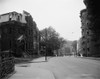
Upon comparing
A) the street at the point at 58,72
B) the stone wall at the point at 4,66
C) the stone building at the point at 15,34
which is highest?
the stone building at the point at 15,34

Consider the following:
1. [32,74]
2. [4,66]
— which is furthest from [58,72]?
[4,66]

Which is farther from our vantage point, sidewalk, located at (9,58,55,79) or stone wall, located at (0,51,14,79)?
sidewalk, located at (9,58,55,79)

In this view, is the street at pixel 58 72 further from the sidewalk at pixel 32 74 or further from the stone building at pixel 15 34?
the stone building at pixel 15 34

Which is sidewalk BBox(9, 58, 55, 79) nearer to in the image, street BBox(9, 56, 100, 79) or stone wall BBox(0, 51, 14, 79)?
street BBox(9, 56, 100, 79)

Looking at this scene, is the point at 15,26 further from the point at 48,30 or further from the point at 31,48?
the point at 48,30

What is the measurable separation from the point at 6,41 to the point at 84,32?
32.9 meters

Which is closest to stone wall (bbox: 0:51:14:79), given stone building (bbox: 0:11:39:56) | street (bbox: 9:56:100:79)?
street (bbox: 9:56:100:79)

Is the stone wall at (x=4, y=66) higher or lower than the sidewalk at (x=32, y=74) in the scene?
higher

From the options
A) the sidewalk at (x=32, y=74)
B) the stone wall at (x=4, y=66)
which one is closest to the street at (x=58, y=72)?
the sidewalk at (x=32, y=74)

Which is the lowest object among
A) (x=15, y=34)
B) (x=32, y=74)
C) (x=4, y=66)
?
(x=32, y=74)

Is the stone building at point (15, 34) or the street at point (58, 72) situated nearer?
the street at point (58, 72)

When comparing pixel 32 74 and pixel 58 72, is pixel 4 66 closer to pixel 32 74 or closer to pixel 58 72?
pixel 32 74

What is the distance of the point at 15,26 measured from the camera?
145 feet

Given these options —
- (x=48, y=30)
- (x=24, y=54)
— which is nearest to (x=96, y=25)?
(x=24, y=54)
